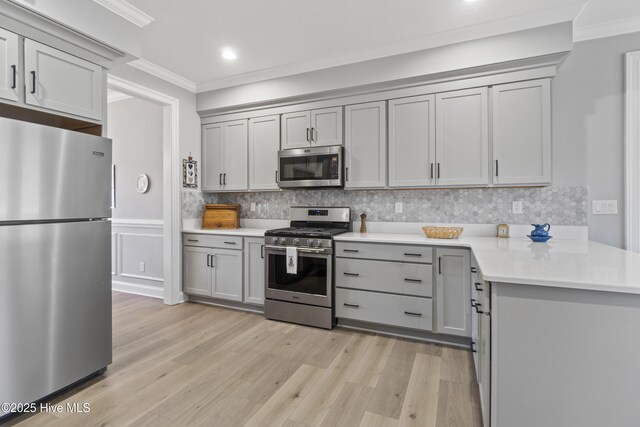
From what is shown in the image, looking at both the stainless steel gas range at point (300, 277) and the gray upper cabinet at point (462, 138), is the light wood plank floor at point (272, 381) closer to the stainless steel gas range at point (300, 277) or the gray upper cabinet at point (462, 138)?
the stainless steel gas range at point (300, 277)

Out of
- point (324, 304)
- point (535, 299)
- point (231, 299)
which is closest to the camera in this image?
point (535, 299)

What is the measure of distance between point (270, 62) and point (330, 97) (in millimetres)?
739

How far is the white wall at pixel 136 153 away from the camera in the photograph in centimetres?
414

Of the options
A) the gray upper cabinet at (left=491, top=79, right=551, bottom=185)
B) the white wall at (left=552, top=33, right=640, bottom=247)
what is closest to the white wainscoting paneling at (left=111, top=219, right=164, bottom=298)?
the gray upper cabinet at (left=491, top=79, right=551, bottom=185)

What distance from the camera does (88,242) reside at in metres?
2.11

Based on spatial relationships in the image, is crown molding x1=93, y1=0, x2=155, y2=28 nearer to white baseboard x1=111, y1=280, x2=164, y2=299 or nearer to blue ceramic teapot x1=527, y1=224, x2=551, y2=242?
white baseboard x1=111, y1=280, x2=164, y2=299

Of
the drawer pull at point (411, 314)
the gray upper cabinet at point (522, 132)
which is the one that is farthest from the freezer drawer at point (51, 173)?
the gray upper cabinet at point (522, 132)

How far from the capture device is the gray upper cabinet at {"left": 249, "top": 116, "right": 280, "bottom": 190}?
375 centimetres

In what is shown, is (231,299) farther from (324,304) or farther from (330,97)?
(330,97)

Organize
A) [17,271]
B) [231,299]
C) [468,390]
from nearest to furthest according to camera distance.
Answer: [17,271], [468,390], [231,299]

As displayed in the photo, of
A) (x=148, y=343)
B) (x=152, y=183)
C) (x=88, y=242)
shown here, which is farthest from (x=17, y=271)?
(x=152, y=183)

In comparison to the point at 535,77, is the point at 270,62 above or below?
above

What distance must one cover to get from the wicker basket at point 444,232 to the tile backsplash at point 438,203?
1.01 ft

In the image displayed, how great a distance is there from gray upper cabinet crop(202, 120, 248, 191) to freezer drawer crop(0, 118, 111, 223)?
179 centimetres
